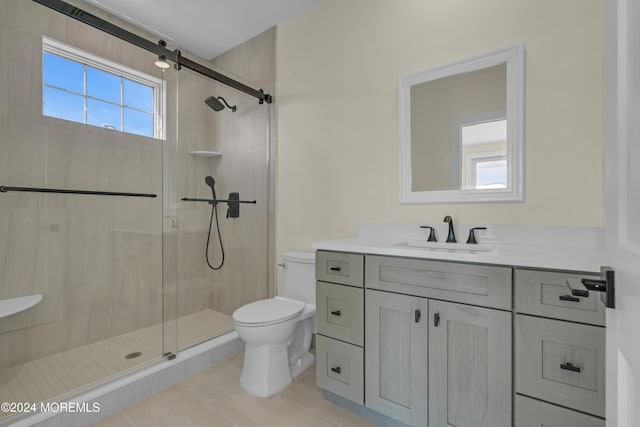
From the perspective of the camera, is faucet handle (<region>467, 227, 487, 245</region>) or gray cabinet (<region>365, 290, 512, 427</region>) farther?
faucet handle (<region>467, 227, 487, 245</region>)

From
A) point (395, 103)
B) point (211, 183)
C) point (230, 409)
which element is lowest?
point (230, 409)

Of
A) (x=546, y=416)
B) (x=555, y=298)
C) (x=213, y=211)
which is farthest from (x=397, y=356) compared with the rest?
(x=213, y=211)

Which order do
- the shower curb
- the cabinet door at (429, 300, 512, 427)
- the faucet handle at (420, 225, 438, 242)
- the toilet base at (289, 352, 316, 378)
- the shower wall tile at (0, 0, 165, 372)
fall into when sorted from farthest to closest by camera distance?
the toilet base at (289, 352, 316, 378) < the shower wall tile at (0, 0, 165, 372) < the faucet handle at (420, 225, 438, 242) < the shower curb < the cabinet door at (429, 300, 512, 427)

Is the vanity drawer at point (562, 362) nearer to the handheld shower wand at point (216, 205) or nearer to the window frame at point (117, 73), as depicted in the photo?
the handheld shower wand at point (216, 205)

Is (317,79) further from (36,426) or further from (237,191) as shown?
(36,426)

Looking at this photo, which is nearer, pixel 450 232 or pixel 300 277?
pixel 450 232

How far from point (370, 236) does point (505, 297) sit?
948mm

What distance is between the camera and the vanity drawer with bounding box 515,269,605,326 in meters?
1.02

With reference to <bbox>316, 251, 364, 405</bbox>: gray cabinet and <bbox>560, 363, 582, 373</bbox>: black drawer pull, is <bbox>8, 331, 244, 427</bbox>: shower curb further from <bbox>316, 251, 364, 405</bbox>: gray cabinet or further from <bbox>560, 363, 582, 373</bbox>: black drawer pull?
<bbox>560, 363, 582, 373</bbox>: black drawer pull

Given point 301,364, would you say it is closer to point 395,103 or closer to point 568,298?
point 568,298

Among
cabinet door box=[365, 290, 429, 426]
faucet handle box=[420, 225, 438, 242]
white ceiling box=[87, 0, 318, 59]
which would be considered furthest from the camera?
white ceiling box=[87, 0, 318, 59]

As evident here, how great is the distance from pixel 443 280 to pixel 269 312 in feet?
3.60

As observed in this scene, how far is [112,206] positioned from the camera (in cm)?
236

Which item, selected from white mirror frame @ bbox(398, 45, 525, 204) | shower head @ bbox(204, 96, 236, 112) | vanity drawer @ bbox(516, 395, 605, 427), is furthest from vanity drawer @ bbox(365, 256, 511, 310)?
Result: shower head @ bbox(204, 96, 236, 112)
